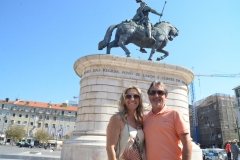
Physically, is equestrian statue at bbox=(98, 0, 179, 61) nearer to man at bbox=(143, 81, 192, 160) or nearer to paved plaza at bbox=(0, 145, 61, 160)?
paved plaza at bbox=(0, 145, 61, 160)

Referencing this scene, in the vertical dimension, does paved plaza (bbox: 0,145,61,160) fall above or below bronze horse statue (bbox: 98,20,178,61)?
below

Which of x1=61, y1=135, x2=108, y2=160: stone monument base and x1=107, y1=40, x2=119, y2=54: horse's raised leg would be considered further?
x1=107, y1=40, x2=119, y2=54: horse's raised leg

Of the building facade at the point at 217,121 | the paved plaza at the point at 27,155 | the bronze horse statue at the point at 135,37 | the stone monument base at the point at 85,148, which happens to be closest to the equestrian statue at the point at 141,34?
the bronze horse statue at the point at 135,37

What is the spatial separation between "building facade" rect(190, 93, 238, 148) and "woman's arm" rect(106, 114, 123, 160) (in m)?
50.9

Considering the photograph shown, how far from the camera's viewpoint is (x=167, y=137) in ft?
8.83

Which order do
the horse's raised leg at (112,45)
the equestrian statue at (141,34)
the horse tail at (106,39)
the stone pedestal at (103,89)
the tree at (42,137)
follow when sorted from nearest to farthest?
the stone pedestal at (103,89) < the equestrian statue at (141,34) < the horse tail at (106,39) < the horse's raised leg at (112,45) < the tree at (42,137)

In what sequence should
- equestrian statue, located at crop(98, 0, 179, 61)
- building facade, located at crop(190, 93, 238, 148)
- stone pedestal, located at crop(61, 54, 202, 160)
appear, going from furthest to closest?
building facade, located at crop(190, 93, 238, 148) < equestrian statue, located at crop(98, 0, 179, 61) < stone pedestal, located at crop(61, 54, 202, 160)

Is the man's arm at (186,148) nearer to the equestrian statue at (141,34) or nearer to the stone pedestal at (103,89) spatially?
the stone pedestal at (103,89)

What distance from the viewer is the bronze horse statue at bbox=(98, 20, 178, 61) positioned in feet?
38.5

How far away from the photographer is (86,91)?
10.4 m

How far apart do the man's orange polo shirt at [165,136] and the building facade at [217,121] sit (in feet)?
166

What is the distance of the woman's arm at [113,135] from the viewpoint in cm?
265

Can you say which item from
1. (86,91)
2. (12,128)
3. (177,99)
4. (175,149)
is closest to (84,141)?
(86,91)

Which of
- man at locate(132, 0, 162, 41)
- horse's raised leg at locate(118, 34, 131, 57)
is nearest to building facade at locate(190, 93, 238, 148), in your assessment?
man at locate(132, 0, 162, 41)
